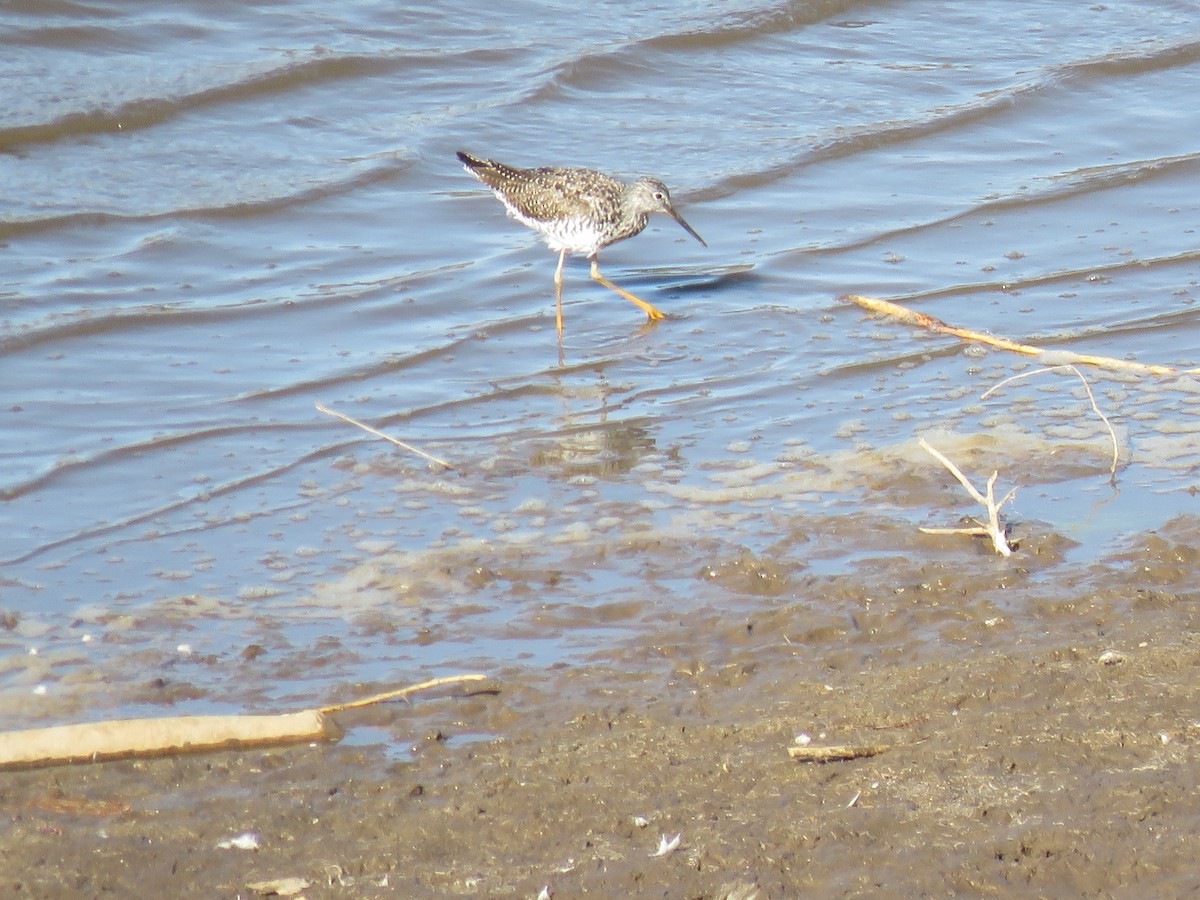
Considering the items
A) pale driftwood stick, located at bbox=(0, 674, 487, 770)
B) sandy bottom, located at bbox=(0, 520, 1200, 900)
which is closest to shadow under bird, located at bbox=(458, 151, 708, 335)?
sandy bottom, located at bbox=(0, 520, 1200, 900)

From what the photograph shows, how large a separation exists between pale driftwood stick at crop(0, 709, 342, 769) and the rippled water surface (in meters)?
0.30

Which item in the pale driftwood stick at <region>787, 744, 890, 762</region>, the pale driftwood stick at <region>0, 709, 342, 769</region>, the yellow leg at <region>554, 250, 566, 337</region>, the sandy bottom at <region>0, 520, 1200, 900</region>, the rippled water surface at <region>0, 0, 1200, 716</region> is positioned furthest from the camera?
the yellow leg at <region>554, 250, 566, 337</region>

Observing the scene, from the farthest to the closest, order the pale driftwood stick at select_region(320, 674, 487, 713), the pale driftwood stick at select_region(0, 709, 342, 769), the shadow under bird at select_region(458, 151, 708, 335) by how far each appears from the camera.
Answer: the shadow under bird at select_region(458, 151, 708, 335) < the pale driftwood stick at select_region(320, 674, 487, 713) < the pale driftwood stick at select_region(0, 709, 342, 769)

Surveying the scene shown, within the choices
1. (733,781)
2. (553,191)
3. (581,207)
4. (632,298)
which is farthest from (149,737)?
(553,191)

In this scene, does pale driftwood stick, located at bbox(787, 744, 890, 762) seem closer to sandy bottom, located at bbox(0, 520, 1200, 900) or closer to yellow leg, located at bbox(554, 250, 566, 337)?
sandy bottom, located at bbox(0, 520, 1200, 900)

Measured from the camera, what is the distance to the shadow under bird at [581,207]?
7.59 metres

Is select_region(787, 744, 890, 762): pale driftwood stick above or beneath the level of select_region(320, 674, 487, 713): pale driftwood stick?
above

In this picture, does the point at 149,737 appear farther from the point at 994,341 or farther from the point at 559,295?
the point at 559,295

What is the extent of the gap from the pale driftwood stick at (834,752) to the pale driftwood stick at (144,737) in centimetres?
106

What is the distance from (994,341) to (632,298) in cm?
178

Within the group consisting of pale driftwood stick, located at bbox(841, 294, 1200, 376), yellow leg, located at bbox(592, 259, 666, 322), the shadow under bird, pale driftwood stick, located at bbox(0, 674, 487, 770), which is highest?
the shadow under bird

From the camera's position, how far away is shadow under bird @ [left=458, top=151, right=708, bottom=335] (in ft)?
24.9

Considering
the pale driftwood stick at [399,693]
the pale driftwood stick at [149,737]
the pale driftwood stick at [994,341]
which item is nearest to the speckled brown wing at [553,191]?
the pale driftwood stick at [994,341]

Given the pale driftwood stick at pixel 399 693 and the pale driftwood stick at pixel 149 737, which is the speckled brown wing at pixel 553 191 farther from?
the pale driftwood stick at pixel 149 737
